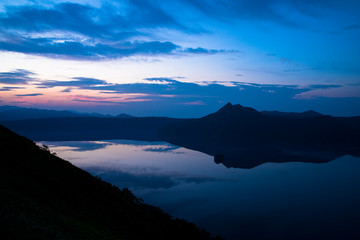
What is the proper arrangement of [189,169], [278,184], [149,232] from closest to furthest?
[149,232], [278,184], [189,169]

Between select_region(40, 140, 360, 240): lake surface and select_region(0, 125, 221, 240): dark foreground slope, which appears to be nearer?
select_region(0, 125, 221, 240): dark foreground slope

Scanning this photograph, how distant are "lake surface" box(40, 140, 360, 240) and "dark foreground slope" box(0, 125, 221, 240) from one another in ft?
39.5

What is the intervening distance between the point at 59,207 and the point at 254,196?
38.8 meters

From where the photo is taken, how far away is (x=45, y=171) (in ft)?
65.6

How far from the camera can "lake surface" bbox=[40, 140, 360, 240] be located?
104ft

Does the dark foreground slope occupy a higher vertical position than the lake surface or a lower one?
higher

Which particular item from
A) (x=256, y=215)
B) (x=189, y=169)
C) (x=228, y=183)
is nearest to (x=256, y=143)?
(x=189, y=169)

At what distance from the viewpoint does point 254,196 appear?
45281 mm

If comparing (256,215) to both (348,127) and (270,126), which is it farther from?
(348,127)

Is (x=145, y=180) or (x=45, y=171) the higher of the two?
(x=45, y=171)

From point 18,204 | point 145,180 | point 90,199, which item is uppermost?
point 18,204

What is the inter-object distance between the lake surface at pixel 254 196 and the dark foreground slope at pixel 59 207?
1203cm

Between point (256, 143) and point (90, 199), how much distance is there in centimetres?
15238

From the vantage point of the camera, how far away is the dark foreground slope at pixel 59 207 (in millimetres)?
12141
